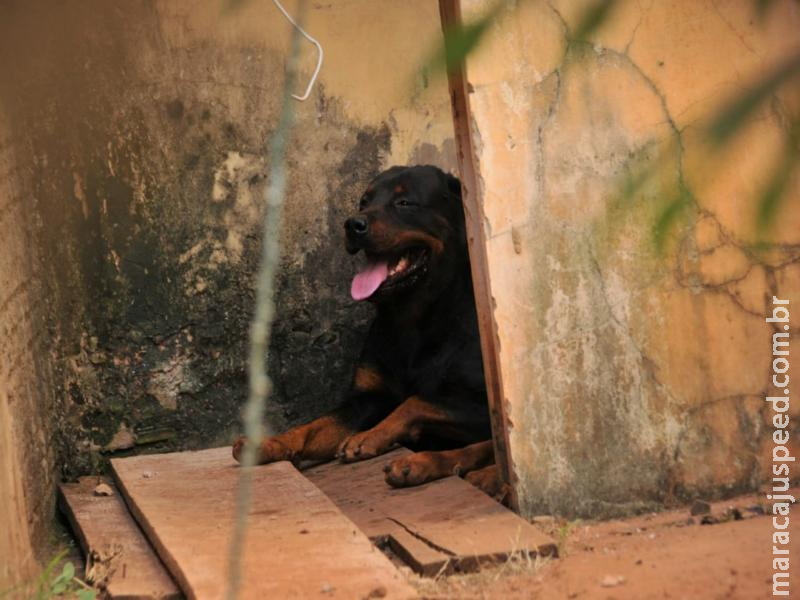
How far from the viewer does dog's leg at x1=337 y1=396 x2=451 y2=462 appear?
455 centimetres

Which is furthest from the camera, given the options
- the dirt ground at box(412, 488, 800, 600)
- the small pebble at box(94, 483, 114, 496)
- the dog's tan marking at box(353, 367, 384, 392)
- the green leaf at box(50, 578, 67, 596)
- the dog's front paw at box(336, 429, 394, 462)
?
the dog's tan marking at box(353, 367, 384, 392)

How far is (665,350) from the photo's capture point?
12.5 ft

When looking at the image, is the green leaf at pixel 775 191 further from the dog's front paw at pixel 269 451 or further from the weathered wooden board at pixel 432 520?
the dog's front paw at pixel 269 451

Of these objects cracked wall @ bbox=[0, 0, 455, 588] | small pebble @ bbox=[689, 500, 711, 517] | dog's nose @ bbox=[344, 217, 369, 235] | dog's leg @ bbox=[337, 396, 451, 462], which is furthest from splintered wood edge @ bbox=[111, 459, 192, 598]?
small pebble @ bbox=[689, 500, 711, 517]

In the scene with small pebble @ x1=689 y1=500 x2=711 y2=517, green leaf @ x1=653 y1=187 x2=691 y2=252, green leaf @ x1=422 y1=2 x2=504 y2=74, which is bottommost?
small pebble @ x1=689 y1=500 x2=711 y2=517

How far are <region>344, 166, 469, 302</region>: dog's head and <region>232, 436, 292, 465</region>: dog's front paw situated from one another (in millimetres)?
734

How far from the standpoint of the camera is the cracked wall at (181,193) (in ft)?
15.3

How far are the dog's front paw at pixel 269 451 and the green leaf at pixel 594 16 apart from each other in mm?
3764

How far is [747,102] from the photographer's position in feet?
2.44

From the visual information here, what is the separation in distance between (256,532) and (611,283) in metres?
1.44

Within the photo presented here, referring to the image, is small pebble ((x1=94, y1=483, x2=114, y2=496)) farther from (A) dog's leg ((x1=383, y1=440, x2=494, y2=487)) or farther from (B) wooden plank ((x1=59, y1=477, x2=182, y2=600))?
(A) dog's leg ((x1=383, y1=440, x2=494, y2=487))

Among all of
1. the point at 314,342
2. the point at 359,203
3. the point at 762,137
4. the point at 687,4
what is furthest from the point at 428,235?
the point at 762,137

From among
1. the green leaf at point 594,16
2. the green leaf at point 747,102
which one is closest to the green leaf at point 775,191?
the green leaf at point 747,102

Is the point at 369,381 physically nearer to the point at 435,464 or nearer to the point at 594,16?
the point at 435,464
